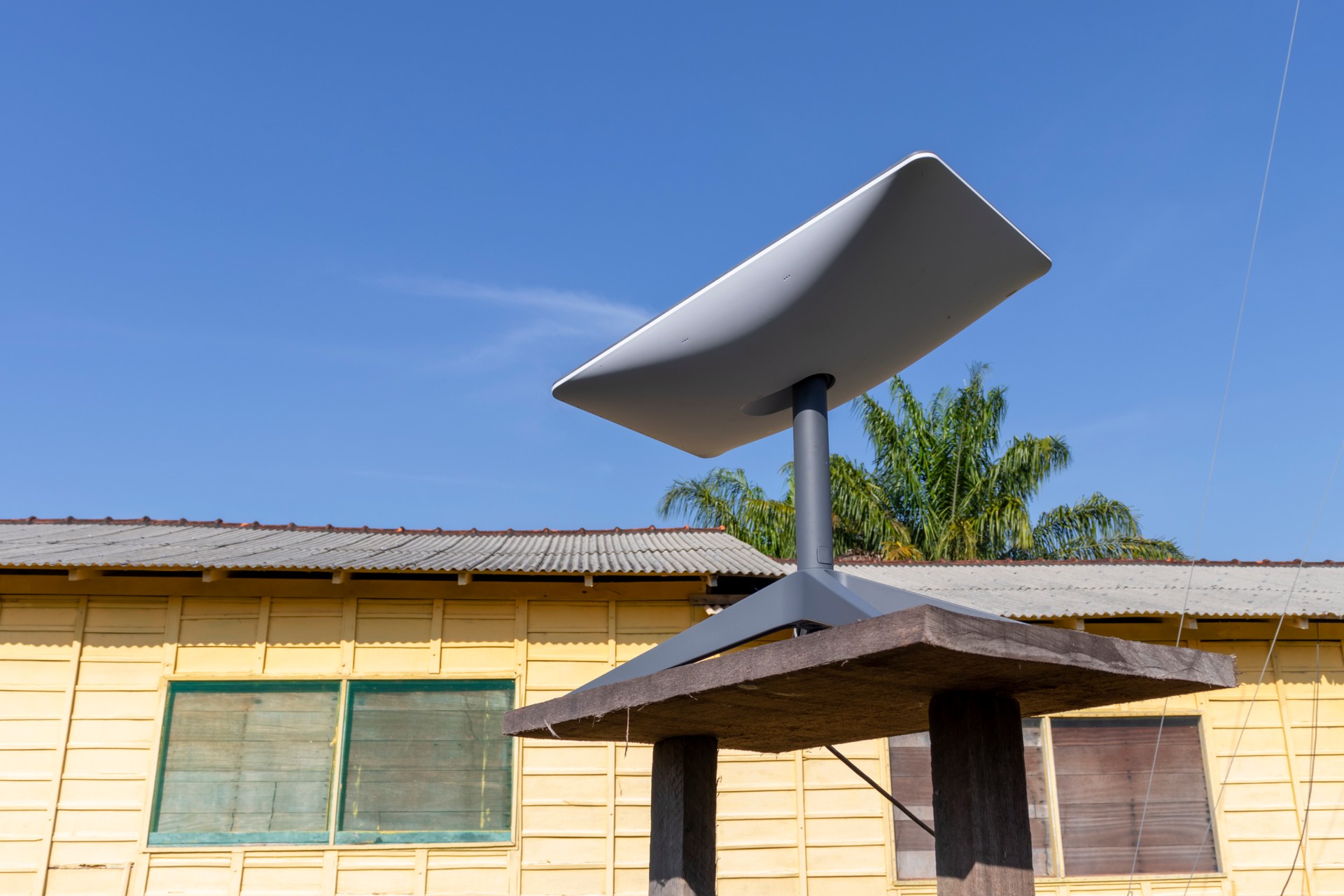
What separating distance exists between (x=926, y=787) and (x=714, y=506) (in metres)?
11.8

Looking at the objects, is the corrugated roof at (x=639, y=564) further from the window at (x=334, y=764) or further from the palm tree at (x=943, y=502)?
the palm tree at (x=943, y=502)

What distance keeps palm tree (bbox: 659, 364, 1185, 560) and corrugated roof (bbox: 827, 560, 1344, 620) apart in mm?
6723

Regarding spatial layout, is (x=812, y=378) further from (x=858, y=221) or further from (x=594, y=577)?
(x=594, y=577)

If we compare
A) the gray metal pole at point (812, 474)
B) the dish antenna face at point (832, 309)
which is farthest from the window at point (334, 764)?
the gray metal pole at point (812, 474)

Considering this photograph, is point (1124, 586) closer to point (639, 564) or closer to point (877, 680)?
point (639, 564)

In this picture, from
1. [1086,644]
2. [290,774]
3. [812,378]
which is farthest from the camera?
[290,774]

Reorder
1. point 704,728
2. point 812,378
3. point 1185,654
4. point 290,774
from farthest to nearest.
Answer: point 290,774
point 704,728
point 812,378
point 1185,654

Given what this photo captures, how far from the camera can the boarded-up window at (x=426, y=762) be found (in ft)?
26.5

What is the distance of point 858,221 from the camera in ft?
7.33

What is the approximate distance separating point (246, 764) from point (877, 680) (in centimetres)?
738

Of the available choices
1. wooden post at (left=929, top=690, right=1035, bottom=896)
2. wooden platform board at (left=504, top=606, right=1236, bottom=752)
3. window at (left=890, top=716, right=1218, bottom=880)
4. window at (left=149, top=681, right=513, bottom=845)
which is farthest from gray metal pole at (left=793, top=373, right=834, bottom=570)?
window at (left=890, top=716, right=1218, bottom=880)

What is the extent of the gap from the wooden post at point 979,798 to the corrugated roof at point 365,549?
565cm

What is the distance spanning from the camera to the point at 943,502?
1972 centimetres

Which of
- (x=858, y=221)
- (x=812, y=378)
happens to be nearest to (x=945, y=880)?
(x=812, y=378)
